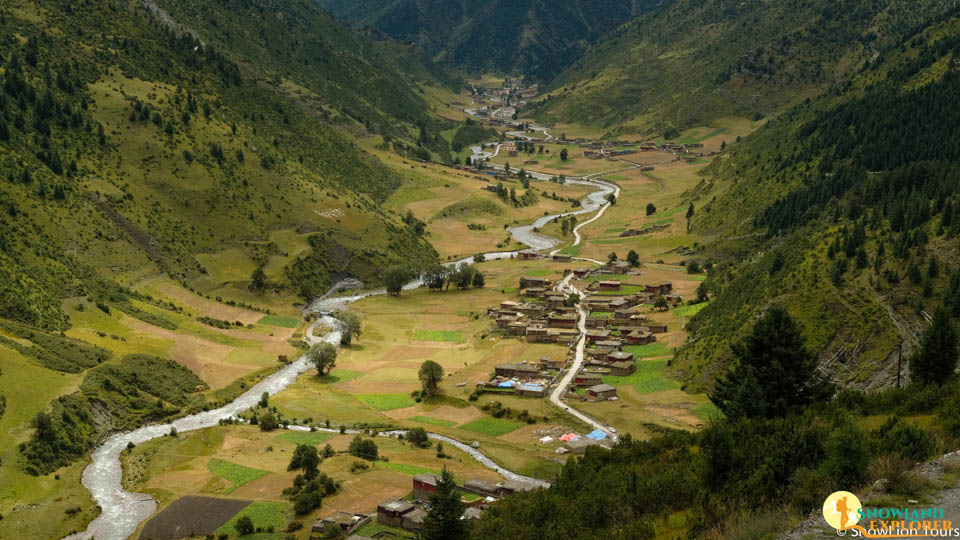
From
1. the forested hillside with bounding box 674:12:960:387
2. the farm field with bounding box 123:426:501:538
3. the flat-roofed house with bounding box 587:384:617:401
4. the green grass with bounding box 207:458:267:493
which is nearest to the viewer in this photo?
the farm field with bounding box 123:426:501:538

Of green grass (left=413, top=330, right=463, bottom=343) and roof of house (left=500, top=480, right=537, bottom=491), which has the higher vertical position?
green grass (left=413, top=330, right=463, bottom=343)

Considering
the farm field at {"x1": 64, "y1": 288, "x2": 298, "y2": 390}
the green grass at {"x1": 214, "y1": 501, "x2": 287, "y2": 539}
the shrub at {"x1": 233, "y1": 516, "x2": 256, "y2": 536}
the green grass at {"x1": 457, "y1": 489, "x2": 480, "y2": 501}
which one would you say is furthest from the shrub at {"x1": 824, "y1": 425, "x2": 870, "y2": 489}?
the farm field at {"x1": 64, "y1": 288, "x2": 298, "y2": 390}

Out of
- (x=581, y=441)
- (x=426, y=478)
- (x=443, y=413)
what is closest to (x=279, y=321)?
(x=443, y=413)

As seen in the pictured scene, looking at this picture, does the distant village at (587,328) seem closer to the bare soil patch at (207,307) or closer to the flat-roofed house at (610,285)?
the flat-roofed house at (610,285)

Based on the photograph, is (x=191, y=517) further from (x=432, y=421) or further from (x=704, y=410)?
(x=704, y=410)

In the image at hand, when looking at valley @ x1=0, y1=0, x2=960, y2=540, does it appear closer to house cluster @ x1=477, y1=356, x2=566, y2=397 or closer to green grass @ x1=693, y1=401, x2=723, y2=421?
green grass @ x1=693, y1=401, x2=723, y2=421

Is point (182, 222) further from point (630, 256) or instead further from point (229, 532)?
point (229, 532)
